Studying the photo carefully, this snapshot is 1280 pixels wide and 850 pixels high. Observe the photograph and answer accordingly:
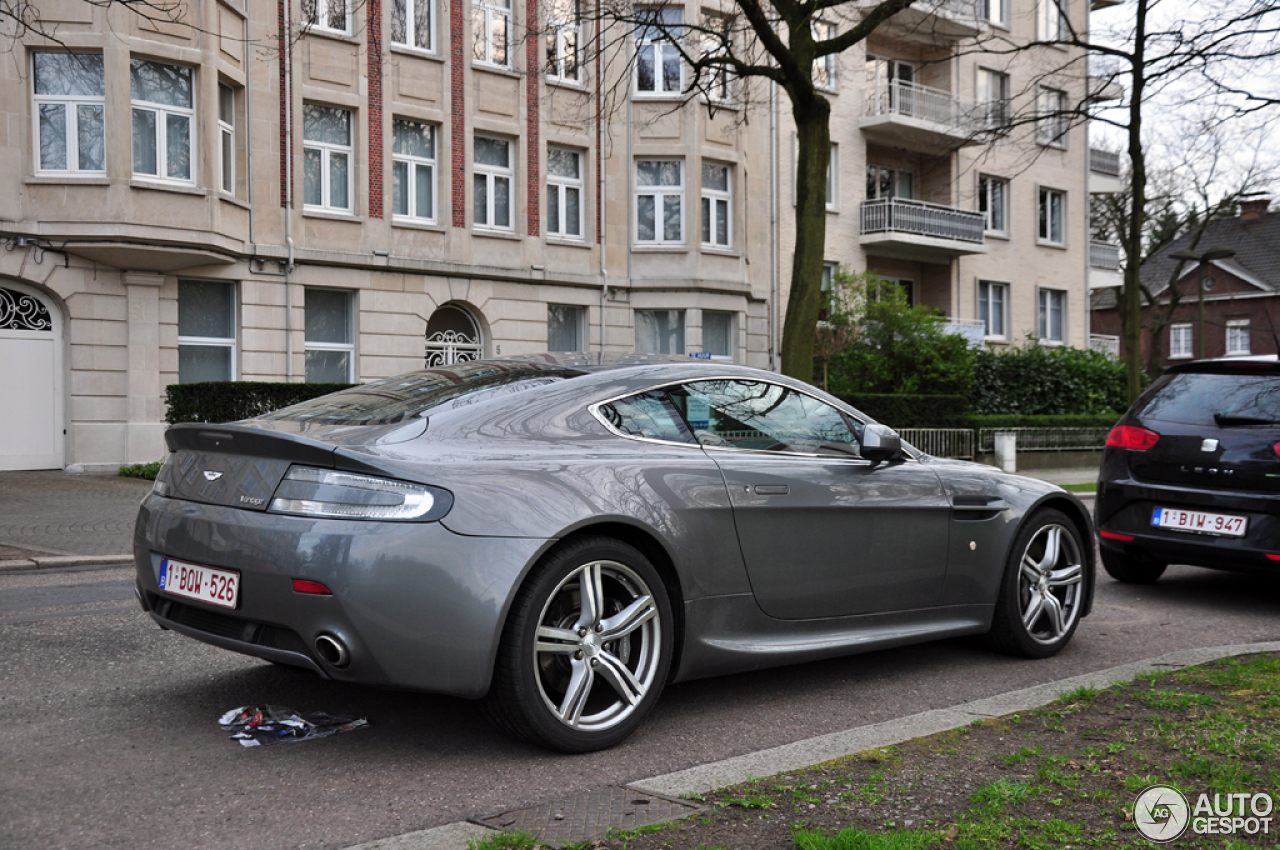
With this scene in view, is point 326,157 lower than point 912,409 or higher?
higher

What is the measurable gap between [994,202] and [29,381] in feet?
93.4

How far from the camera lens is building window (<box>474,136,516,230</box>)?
26125 millimetres

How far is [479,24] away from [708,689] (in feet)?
75.9

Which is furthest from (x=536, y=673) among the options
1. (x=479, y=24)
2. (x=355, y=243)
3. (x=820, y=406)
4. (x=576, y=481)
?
(x=479, y=24)

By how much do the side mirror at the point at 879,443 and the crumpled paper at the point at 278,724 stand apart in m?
2.40

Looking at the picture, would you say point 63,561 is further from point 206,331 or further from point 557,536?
point 206,331

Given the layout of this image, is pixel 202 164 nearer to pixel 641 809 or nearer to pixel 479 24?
pixel 479 24

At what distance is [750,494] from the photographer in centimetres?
481

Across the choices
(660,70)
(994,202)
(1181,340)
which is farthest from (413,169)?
(1181,340)

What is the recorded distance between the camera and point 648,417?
4.80 meters

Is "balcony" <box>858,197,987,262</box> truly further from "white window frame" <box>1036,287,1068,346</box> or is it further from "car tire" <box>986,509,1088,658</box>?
"car tire" <box>986,509,1088,658</box>

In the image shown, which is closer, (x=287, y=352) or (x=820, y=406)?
(x=820, y=406)

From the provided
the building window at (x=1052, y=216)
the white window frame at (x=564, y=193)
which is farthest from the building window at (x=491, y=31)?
the building window at (x=1052, y=216)

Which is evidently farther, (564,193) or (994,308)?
(994,308)
